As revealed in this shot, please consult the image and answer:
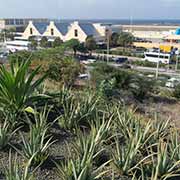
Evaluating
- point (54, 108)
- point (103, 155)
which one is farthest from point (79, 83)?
point (103, 155)

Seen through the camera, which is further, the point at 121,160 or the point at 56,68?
the point at 56,68

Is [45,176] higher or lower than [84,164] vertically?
lower

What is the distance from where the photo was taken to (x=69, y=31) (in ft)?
198

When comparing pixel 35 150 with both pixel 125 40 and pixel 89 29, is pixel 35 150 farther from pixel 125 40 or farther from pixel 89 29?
pixel 89 29

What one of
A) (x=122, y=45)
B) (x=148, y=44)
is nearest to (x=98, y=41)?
(x=122, y=45)

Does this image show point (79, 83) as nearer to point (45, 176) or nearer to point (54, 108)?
point (54, 108)

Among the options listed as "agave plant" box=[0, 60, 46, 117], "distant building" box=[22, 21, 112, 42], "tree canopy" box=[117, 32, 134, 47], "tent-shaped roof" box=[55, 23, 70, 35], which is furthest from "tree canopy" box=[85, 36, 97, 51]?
"agave plant" box=[0, 60, 46, 117]

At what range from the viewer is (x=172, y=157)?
3.88 metres

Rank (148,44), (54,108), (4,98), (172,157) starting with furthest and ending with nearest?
(148,44), (54,108), (4,98), (172,157)

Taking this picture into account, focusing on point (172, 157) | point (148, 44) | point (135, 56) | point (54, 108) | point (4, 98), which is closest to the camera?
point (172, 157)

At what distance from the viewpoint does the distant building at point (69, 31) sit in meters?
59.0

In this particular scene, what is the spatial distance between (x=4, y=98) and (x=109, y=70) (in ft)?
25.2

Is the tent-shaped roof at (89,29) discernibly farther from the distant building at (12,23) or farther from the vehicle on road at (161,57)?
the distant building at (12,23)

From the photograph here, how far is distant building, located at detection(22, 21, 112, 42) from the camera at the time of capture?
59.0 metres
